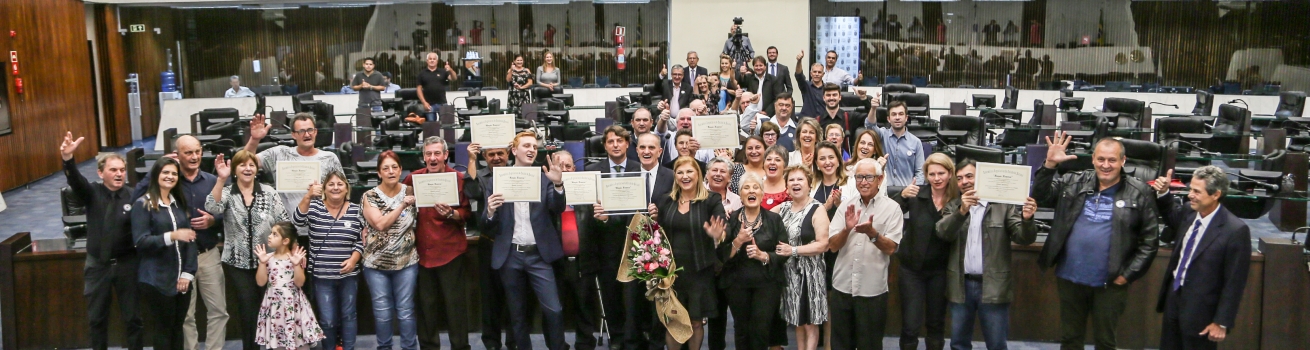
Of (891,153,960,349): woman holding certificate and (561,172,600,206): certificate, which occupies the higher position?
(561,172,600,206): certificate

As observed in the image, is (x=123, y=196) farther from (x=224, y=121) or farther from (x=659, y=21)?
(x=659, y=21)

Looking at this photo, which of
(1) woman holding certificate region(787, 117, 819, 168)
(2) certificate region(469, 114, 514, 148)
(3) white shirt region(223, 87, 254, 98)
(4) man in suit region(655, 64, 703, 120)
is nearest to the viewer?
(2) certificate region(469, 114, 514, 148)

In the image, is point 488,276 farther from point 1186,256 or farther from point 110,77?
point 110,77

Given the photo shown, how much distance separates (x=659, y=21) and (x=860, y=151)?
43.3 feet

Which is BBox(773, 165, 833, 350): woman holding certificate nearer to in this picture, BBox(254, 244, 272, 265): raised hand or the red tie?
the red tie

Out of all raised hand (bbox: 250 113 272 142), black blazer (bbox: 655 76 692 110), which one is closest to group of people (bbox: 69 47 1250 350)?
raised hand (bbox: 250 113 272 142)

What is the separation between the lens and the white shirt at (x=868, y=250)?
17.1ft

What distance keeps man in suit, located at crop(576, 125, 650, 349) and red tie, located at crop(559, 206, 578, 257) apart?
4 centimetres

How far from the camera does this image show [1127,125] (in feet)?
40.7

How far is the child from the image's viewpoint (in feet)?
17.8

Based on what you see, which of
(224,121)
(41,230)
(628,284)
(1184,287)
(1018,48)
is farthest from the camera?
(1018,48)

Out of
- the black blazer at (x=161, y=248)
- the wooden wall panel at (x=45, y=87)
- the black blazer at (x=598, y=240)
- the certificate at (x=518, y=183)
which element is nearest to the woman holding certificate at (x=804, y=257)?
the black blazer at (x=598, y=240)

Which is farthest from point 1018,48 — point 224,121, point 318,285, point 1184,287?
point 318,285

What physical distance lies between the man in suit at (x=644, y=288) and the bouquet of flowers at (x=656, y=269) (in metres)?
0.21
